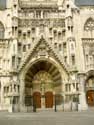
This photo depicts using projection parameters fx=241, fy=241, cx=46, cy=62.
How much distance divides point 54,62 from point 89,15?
32.4 feet

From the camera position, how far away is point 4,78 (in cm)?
3033

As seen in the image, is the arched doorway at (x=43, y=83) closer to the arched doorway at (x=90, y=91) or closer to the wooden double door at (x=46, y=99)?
the wooden double door at (x=46, y=99)

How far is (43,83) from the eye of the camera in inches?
1223

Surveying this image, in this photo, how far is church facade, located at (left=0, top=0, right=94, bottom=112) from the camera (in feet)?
93.1

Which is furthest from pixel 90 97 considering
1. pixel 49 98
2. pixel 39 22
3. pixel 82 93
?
pixel 39 22

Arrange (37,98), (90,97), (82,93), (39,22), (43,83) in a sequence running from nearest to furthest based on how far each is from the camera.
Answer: (82,93) < (37,98) < (43,83) < (39,22) < (90,97)

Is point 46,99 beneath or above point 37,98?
beneath

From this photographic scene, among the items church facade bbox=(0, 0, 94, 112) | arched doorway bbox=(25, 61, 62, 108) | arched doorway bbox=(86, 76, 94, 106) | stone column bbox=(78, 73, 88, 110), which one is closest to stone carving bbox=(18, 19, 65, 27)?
church facade bbox=(0, 0, 94, 112)

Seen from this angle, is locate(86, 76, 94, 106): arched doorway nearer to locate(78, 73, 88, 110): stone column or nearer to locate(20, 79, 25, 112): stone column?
locate(78, 73, 88, 110): stone column

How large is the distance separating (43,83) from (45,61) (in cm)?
298

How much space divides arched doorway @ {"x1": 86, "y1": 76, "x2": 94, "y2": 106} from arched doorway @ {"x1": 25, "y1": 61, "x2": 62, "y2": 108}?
13.7 ft

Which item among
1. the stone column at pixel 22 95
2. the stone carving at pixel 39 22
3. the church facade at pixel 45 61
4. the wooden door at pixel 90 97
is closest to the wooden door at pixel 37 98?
the church facade at pixel 45 61

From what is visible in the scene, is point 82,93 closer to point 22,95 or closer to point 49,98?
point 49,98

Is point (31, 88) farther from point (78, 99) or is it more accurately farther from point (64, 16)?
point (64, 16)
